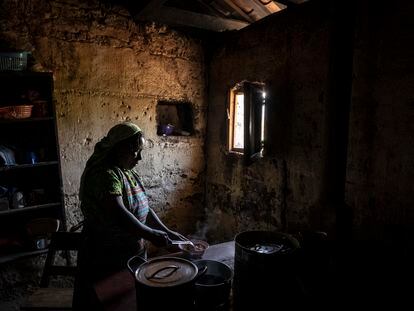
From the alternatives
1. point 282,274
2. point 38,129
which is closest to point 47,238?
point 38,129

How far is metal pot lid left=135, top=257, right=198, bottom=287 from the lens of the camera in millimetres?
1610

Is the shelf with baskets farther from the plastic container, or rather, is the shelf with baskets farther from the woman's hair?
the woman's hair

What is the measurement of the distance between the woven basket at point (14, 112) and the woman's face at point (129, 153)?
1541mm

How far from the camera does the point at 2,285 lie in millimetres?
3818

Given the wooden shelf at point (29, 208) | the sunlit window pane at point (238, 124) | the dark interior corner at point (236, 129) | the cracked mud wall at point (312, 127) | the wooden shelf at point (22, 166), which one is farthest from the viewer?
the sunlit window pane at point (238, 124)

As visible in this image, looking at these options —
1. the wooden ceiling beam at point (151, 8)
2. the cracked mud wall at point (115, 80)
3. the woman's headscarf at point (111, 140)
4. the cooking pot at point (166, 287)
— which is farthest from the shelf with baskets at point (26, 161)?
the cooking pot at point (166, 287)

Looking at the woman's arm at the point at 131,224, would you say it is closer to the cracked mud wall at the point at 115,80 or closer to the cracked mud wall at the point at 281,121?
the cracked mud wall at the point at 281,121

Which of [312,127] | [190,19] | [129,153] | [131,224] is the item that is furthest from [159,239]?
[190,19]

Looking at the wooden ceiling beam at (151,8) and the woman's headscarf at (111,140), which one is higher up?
the wooden ceiling beam at (151,8)

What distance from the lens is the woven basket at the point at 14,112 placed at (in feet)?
11.2

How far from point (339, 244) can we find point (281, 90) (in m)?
2.11

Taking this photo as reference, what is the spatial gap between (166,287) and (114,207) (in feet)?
3.74

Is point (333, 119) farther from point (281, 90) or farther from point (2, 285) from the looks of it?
point (2, 285)

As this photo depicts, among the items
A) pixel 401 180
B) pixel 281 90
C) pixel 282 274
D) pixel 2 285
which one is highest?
pixel 281 90
